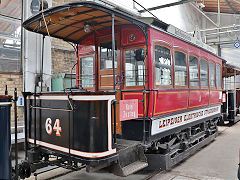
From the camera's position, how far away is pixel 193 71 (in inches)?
235

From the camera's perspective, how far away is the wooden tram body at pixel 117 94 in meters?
3.15

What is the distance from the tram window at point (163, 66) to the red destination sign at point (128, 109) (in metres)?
0.81

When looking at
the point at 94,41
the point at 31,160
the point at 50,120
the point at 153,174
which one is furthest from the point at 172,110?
the point at 31,160

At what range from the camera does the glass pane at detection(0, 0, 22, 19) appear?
5988 mm

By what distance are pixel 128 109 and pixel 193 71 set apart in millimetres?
2950

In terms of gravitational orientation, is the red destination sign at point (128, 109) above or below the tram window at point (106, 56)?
below

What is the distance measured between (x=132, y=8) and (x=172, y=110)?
305 inches

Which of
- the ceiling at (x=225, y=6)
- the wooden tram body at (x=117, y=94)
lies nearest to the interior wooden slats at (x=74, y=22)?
the wooden tram body at (x=117, y=94)

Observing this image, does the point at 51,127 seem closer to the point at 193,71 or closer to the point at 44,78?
the point at 44,78

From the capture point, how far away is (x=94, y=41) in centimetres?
502

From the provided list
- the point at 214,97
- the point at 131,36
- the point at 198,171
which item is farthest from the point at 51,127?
the point at 214,97

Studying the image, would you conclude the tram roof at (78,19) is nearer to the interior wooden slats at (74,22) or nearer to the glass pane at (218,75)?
the interior wooden slats at (74,22)

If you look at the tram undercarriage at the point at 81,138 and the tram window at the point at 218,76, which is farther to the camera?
the tram window at the point at 218,76

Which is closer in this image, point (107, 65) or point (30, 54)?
point (107, 65)
